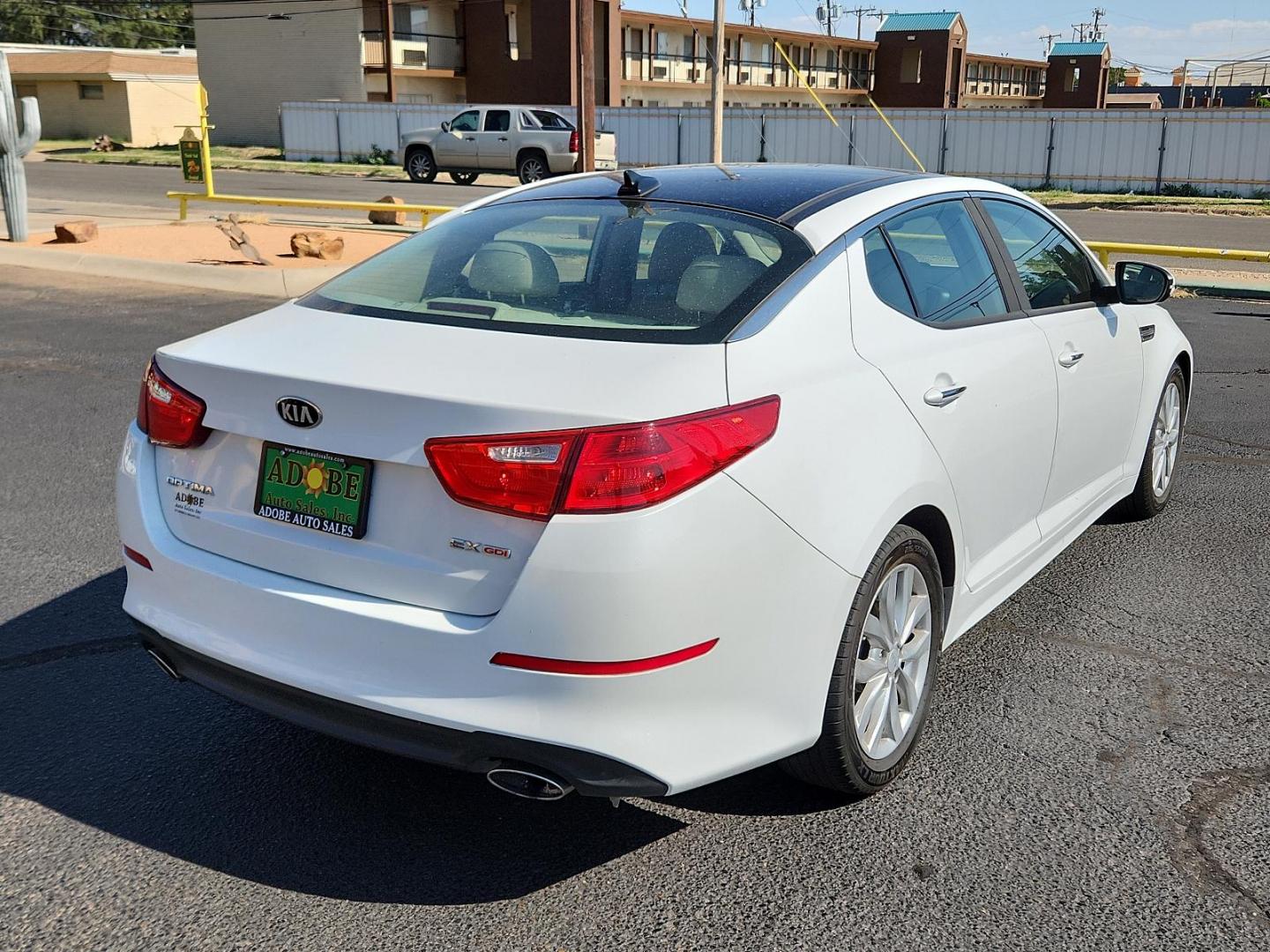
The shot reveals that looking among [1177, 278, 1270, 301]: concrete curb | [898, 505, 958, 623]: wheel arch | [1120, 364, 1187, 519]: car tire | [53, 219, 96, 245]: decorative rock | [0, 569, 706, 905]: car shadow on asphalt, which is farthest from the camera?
[53, 219, 96, 245]: decorative rock

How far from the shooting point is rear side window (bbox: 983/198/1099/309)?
438 centimetres

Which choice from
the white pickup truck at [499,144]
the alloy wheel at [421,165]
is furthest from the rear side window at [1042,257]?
the alloy wheel at [421,165]

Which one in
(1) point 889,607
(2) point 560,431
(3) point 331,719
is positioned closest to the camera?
(2) point 560,431

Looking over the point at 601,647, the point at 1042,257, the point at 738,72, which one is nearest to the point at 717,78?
the point at 1042,257

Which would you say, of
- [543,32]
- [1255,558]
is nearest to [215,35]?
[543,32]

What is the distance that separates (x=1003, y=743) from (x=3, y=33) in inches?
3912

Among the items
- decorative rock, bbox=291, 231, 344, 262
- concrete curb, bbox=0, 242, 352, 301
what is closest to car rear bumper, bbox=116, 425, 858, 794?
concrete curb, bbox=0, 242, 352, 301

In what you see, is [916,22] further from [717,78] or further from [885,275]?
[885,275]

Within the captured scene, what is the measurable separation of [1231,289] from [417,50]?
41787 mm

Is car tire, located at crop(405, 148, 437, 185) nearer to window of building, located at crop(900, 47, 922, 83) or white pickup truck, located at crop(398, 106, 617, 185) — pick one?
white pickup truck, located at crop(398, 106, 617, 185)

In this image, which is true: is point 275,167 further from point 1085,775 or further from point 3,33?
point 3,33

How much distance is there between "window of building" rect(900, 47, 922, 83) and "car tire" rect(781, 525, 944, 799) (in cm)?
6906

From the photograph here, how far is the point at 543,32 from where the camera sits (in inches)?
1911

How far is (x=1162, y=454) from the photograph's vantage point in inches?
229
